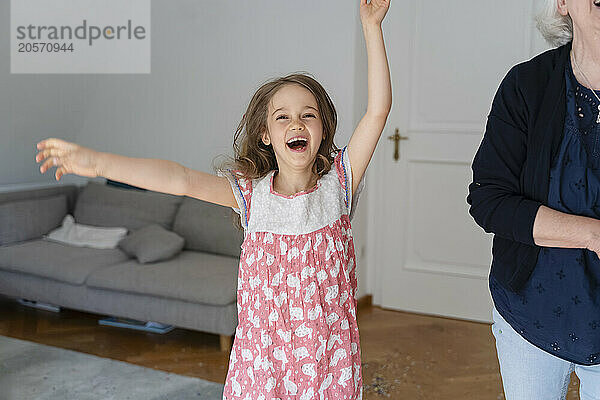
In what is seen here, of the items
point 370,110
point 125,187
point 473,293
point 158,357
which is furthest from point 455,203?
point 370,110

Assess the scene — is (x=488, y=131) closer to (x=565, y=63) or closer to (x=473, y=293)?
(x=565, y=63)

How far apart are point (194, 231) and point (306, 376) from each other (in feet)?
8.47

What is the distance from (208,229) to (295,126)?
8.30 feet

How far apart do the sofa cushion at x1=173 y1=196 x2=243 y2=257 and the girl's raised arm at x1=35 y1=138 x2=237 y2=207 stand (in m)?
2.34

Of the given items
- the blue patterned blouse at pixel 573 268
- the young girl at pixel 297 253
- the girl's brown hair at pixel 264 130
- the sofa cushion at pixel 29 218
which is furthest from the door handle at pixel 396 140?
the blue patterned blouse at pixel 573 268

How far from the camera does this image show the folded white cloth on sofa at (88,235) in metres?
4.16

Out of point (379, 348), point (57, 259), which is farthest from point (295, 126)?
point (57, 259)

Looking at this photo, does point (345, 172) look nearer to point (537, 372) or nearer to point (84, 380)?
point (537, 372)

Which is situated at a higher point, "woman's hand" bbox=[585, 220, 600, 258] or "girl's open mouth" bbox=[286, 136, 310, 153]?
"girl's open mouth" bbox=[286, 136, 310, 153]

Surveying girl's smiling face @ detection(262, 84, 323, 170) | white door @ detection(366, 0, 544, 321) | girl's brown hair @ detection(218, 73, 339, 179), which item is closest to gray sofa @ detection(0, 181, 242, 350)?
white door @ detection(366, 0, 544, 321)

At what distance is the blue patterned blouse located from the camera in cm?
121

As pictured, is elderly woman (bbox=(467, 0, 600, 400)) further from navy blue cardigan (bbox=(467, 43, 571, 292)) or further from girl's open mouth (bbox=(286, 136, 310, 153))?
girl's open mouth (bbox=(286, 136, 310, 153))

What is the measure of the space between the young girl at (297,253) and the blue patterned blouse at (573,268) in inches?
16.2

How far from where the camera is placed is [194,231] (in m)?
4.03
